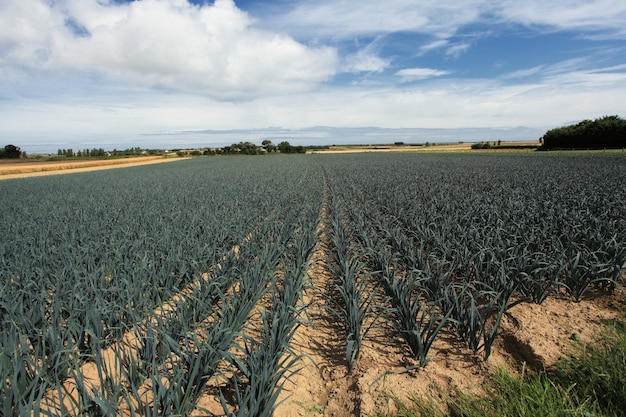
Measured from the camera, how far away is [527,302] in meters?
4.03

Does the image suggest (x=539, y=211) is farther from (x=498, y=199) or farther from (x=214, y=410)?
(x=214, y=410)

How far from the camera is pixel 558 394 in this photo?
2.27m

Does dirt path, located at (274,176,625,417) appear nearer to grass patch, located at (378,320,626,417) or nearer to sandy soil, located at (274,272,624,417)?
sandy soil, located at (274,272,624,417)

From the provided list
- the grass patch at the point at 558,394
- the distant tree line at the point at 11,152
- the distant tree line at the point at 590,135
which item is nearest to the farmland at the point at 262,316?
the grass patch at the point at 558,394

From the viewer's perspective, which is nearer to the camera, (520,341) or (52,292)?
(520,341)

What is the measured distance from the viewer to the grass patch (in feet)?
7.27

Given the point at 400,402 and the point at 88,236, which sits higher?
the point at 88,236

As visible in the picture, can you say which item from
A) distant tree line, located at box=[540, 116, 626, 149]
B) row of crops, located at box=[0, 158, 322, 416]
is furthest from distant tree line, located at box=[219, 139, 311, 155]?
row of crops, located at box=[0, 158, 322, 416]

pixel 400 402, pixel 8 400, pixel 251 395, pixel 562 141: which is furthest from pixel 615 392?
pixel 562 141

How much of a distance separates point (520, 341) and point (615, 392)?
933mm

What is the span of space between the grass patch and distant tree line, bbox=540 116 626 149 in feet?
226

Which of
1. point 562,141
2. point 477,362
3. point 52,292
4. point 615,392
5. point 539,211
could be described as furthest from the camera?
point 562,141

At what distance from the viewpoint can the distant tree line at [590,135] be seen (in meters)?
53.6

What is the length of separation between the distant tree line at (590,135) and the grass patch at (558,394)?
6901cm
